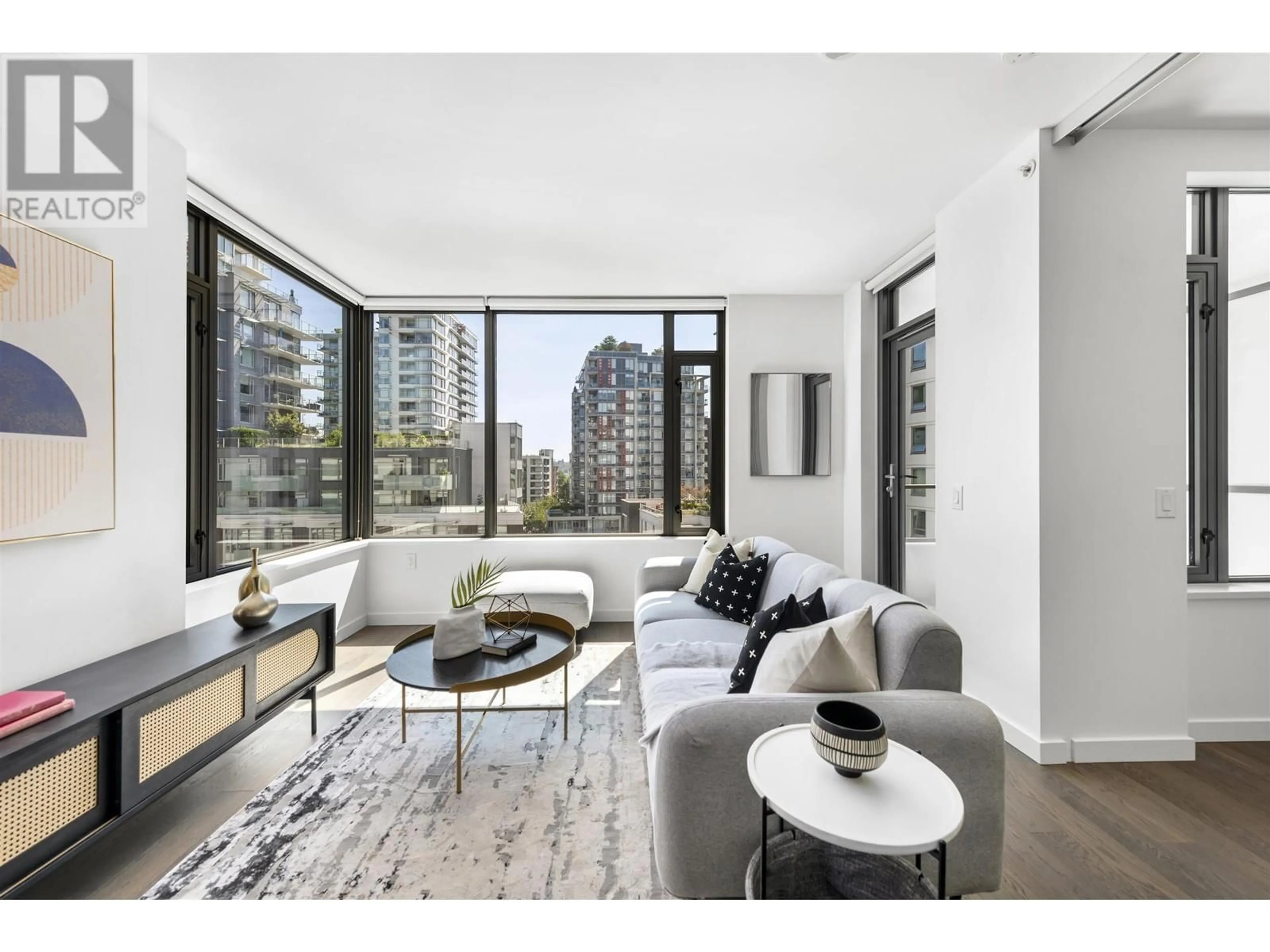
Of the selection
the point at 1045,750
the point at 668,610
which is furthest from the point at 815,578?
the point at 1045,750

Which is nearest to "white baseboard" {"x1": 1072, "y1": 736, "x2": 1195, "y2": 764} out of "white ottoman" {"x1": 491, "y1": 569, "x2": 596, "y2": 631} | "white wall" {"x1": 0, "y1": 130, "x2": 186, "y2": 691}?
"white ottoman" {"x1": 491, "y1": 569, "x2": 596, "y2": 631}

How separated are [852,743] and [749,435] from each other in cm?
344

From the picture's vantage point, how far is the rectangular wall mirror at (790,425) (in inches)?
173

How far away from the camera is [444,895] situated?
1587 millimetres

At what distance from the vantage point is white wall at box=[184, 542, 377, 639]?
8.68 feet

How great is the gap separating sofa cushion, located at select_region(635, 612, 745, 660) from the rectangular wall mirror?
1.73 metres

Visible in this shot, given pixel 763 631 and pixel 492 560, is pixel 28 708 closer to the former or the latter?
pixel 763 631

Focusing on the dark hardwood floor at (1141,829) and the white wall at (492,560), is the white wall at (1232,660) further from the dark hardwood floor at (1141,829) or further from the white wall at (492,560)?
the white wall at (492,560)

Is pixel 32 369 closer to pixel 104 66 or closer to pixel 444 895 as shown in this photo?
pixel 104 66

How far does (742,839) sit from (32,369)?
2.43 metres

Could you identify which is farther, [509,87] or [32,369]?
[509,87]

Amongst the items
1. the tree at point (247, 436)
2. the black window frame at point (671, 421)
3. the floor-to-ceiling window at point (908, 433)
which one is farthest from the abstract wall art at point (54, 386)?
the floor-to-ceiling window at point (908, 433)
